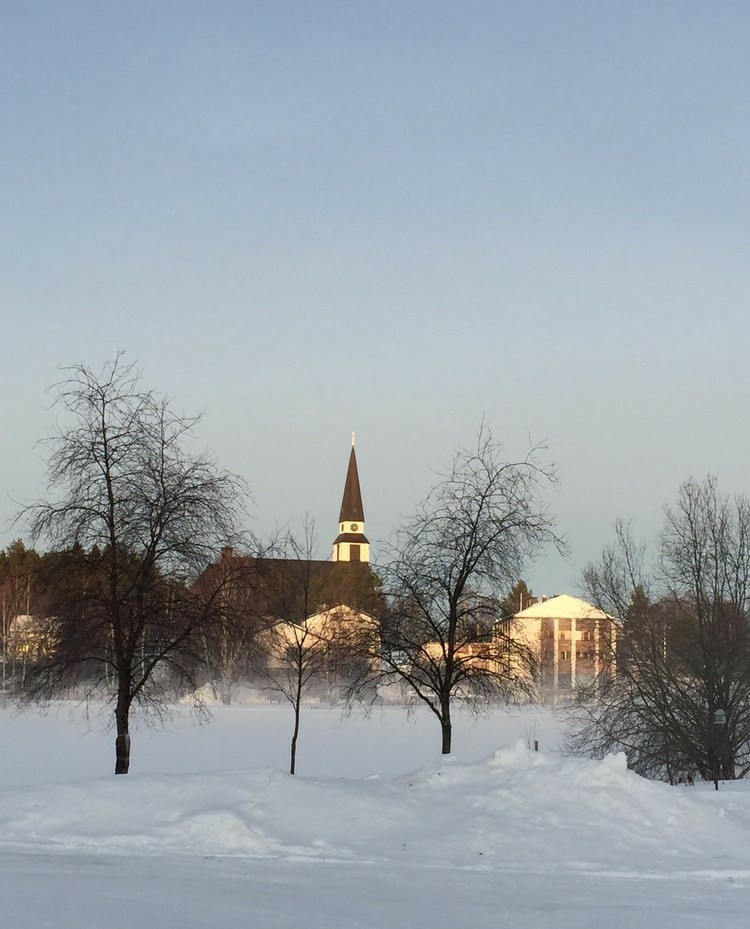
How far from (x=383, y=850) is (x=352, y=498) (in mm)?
180295

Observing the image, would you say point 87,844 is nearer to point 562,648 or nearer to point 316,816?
point 316,816

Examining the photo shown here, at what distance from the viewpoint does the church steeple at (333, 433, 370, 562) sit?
196 metres

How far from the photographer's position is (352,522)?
196m

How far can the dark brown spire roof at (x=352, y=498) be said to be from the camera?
19550cm

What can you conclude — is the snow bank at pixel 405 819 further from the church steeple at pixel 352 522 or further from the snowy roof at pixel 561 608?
the church steeple at pixel 352 522

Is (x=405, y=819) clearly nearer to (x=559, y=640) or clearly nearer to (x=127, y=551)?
(x=127, y=551)

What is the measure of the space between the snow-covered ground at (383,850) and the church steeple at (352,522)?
174379 mm

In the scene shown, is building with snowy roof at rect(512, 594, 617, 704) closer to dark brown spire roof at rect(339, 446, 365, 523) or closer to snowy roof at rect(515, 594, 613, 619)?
snowy roof at rect(515, 594, 613, 619)

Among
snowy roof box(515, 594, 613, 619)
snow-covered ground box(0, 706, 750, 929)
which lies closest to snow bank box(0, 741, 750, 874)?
snow-covered ground box(0, 706, 750, 929)

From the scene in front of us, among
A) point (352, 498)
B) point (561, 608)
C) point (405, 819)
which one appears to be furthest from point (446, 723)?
point (352, 498)

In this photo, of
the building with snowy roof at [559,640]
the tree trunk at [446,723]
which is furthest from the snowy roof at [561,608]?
the tree trunk at [446,723]

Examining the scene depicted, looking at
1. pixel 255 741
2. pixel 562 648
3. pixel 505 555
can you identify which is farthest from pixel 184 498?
pixel 562 648

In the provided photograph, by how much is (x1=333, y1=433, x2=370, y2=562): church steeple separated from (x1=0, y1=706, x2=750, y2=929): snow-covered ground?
572ft

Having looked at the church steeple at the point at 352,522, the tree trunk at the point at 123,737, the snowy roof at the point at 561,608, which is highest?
the church steeple at the point at 352,522
